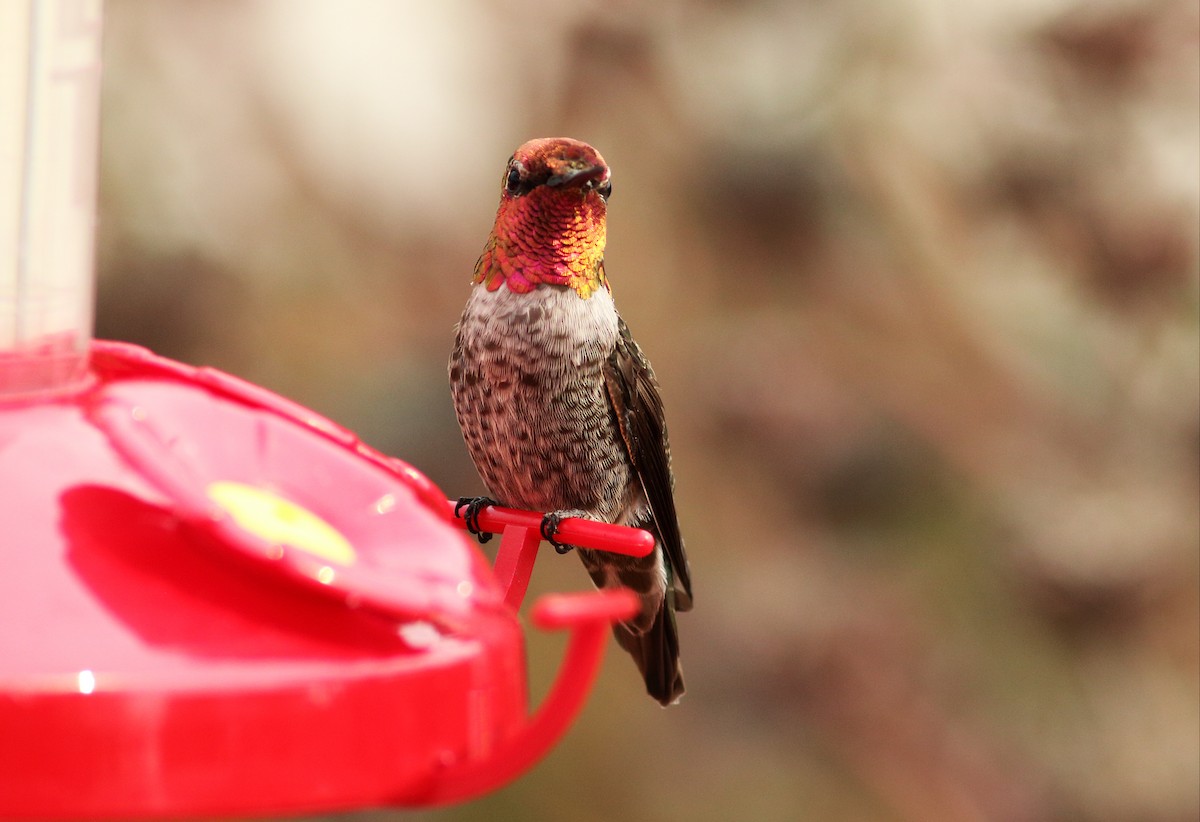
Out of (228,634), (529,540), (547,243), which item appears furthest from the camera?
(547,243)

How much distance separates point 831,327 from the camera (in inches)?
201

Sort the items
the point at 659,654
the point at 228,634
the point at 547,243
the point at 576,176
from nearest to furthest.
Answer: the point at 228,634 → the point at 576,176 → the point at 547,243 → the point at 659,654

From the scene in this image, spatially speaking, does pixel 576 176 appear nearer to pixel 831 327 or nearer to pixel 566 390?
pixel 566 390

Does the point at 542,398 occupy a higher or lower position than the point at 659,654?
higher

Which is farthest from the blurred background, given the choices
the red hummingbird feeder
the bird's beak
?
the red hummingbird feeder

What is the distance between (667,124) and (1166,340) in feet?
6.65

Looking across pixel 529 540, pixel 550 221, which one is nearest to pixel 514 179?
pixel 550 221

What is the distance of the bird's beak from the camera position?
91.8 inches

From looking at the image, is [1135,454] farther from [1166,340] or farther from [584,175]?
[584,175]

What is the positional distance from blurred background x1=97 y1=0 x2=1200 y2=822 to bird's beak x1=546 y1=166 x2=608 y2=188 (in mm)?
2457

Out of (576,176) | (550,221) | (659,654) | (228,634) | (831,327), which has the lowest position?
(659,654)

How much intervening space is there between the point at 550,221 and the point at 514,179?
4.8 inches

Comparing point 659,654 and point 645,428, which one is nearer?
point 645,428

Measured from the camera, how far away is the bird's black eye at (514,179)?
97.5 inches
